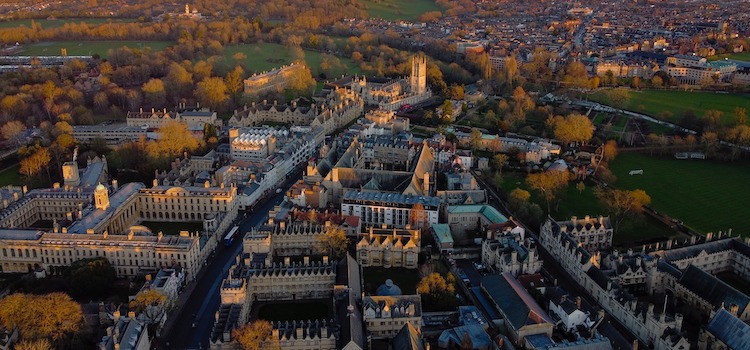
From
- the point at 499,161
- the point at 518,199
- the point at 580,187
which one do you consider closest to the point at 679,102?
the point at 499,161

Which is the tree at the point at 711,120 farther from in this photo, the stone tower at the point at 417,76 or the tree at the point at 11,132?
the tree at the point at 11,132

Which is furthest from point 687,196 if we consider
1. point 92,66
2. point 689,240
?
point 92,66

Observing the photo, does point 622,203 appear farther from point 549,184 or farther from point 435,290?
point 435,290

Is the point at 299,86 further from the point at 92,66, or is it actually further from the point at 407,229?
the point at 407,229

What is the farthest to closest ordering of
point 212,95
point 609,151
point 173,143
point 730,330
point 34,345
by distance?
point 212,95
point 609,151
point 173,143
point 730,330
point 34,345

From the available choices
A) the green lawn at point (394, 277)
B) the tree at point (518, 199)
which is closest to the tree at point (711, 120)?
the tree at point (518, 199)

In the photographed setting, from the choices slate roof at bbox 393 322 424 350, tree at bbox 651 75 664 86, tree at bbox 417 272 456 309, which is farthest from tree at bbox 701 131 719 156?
slate roof at bbox 393 322 424 350
